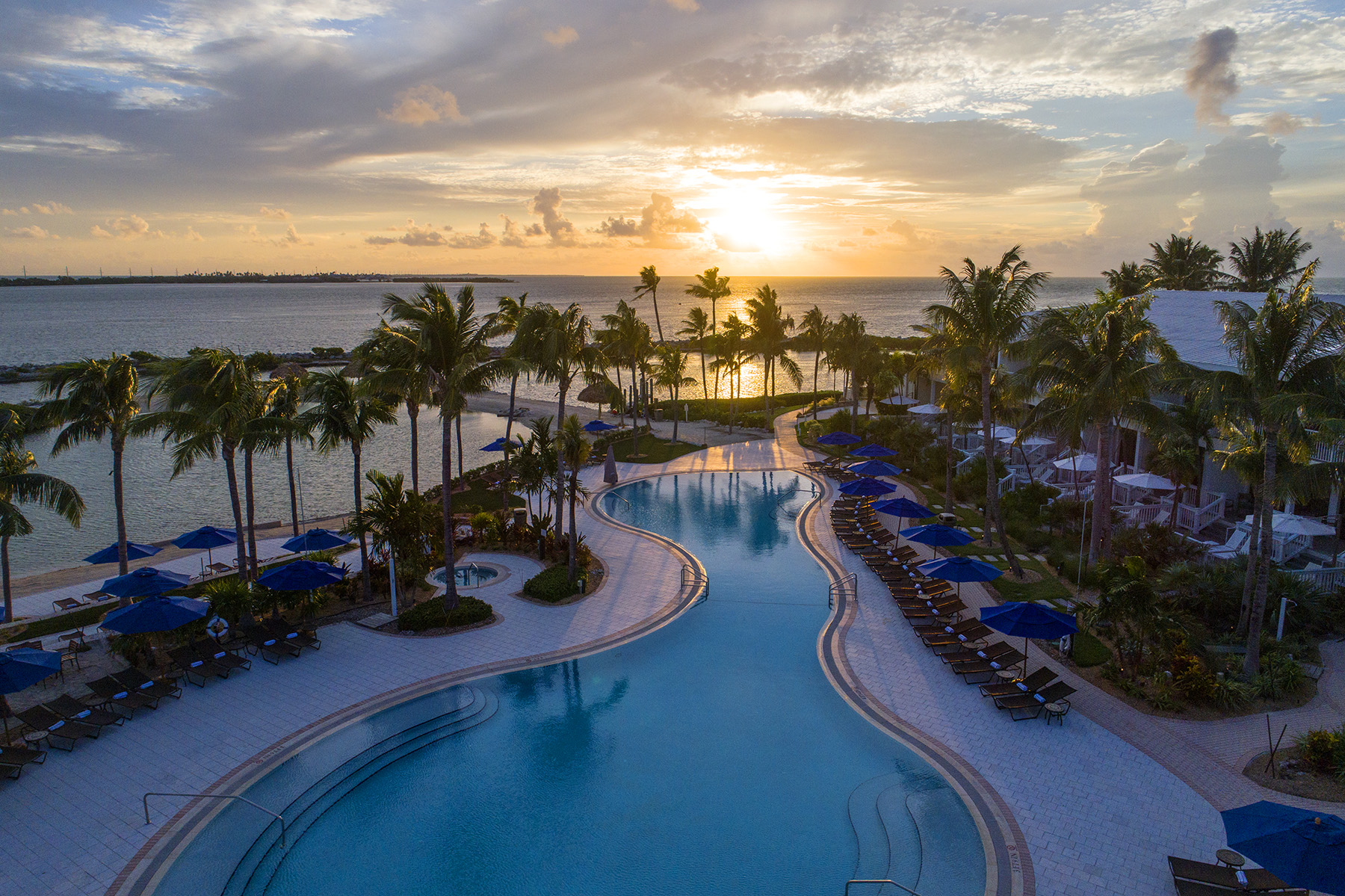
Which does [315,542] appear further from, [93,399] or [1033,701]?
[1033,701]

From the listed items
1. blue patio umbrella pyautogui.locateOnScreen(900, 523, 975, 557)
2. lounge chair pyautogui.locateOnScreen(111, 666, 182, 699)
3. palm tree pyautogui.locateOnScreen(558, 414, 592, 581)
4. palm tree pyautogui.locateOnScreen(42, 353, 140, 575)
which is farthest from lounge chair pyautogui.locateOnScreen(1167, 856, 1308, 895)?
palm tree pyautogui.locateOnScreen(42, 353, 140, 575)

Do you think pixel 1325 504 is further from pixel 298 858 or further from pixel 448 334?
pixel 298 858

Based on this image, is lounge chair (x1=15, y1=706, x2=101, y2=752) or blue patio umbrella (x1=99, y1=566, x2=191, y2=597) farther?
blue patio umbrella (x1=99, y1=566, x2=191, y2=597)

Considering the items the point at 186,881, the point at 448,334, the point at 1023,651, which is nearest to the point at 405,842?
the point at 186,881

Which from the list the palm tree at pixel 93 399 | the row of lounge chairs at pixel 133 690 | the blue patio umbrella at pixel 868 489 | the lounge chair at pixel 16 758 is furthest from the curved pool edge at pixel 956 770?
the palm tree at pixel 93 399

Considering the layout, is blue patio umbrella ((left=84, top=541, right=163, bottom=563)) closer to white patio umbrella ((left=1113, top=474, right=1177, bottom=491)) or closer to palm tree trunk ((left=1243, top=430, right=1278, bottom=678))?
palm tree trunk ((left=1243, top=430, right=1278, bottom=678))
